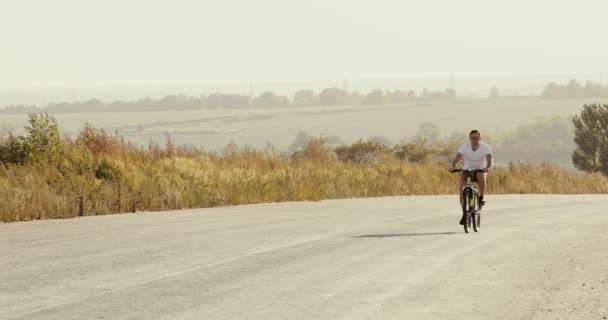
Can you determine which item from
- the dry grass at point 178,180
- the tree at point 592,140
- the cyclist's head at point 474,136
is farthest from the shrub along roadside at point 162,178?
the tree at point 592,140

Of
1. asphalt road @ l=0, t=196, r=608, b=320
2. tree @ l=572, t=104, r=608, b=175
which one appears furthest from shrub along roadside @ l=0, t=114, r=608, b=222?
tree @ l=572, t=104, r=608, b=175

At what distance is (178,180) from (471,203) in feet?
27.8

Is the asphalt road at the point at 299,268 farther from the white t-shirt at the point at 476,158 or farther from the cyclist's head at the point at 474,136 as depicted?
the cyclist's head at the point at 474,136

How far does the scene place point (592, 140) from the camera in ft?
206

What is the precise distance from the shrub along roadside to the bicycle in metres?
6.76

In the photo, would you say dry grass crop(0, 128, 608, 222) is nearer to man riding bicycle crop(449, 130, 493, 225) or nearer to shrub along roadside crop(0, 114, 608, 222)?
shrub along roadside crop(0, 114, 608, 222)

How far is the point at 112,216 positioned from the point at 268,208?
154 inches

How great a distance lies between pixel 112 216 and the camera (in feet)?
67.5

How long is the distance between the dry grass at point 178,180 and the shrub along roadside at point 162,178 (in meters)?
0.02

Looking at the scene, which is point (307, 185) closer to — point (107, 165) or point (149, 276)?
point (107, 165)

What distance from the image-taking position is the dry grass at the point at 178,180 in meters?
21.4

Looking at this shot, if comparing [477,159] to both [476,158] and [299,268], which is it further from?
[299,268]

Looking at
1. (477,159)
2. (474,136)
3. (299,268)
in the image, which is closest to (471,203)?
(477,159)

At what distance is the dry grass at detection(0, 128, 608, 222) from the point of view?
2142 cm
